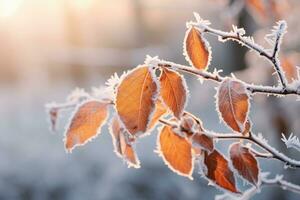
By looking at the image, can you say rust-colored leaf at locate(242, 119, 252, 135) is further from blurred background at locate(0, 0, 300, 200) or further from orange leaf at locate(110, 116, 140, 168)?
blurred background at locate(0, 0, 300, 200)

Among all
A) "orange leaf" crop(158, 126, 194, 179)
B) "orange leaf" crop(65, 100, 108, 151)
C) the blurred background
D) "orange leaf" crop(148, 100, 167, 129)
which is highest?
the blurred background

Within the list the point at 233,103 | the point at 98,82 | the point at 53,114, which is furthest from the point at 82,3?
the point at 233,103

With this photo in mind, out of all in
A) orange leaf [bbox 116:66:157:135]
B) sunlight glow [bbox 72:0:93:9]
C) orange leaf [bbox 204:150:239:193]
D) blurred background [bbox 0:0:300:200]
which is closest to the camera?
orange leaf [bbox 116:66:157:135]

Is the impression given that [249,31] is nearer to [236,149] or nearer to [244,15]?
[244,15]

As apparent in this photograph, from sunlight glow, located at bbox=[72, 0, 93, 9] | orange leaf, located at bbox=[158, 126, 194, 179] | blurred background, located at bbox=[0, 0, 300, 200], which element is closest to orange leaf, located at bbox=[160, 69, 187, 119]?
orange leaf, located at bbox=[158, 126, 194, 179]

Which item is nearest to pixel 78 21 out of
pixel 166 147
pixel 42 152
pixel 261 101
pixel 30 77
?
pixel 30 77

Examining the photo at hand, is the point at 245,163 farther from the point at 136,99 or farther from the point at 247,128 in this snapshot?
the point at 136,99

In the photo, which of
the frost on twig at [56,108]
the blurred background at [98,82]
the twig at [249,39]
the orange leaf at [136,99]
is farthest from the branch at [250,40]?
the blurred background at [98,82]

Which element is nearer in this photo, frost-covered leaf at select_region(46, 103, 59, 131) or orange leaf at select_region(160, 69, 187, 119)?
orange leaf at select_region(160, 69, 187, 119)
